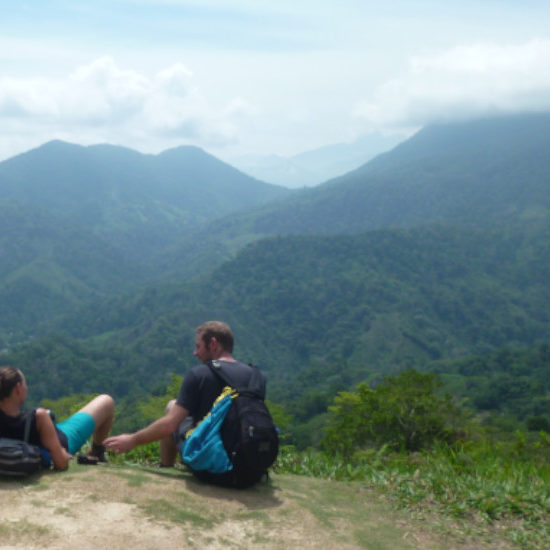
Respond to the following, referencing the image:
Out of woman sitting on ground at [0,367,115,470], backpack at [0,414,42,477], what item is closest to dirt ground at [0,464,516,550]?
backpack at [0,414,42,477]

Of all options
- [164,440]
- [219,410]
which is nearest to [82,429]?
[164,440]

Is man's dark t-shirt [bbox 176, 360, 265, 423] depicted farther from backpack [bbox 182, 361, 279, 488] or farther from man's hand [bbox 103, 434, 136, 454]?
man's hand [bbox 103, 434, 136, 454]

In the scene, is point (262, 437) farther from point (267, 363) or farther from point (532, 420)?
point (267, 363)

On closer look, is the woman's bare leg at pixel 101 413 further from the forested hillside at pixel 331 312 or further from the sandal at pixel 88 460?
the forested hillside at pixel 331 312

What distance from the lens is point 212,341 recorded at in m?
4.90

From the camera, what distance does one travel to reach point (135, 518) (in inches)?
153

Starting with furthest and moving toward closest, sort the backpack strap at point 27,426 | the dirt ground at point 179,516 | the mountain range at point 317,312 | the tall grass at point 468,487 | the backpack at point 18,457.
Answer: the mountain range at point 317,312 → the tall grass at point 468,487 → the backpack strap at point 27,426 → the backpack at point 18,457 → the dirt ground at point 179,516

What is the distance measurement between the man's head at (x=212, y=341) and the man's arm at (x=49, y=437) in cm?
119

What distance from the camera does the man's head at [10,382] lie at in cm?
427

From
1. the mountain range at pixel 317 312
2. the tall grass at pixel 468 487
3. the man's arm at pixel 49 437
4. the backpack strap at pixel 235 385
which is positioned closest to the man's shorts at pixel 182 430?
the backpack strap at pixel 235 385

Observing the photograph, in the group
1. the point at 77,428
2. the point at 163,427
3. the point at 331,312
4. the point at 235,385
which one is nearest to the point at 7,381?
the point at 77,428

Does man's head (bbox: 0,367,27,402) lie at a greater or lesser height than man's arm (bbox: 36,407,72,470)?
greater

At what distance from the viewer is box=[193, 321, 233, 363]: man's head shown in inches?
193

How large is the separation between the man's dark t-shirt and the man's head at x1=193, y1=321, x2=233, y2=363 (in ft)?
0.53
